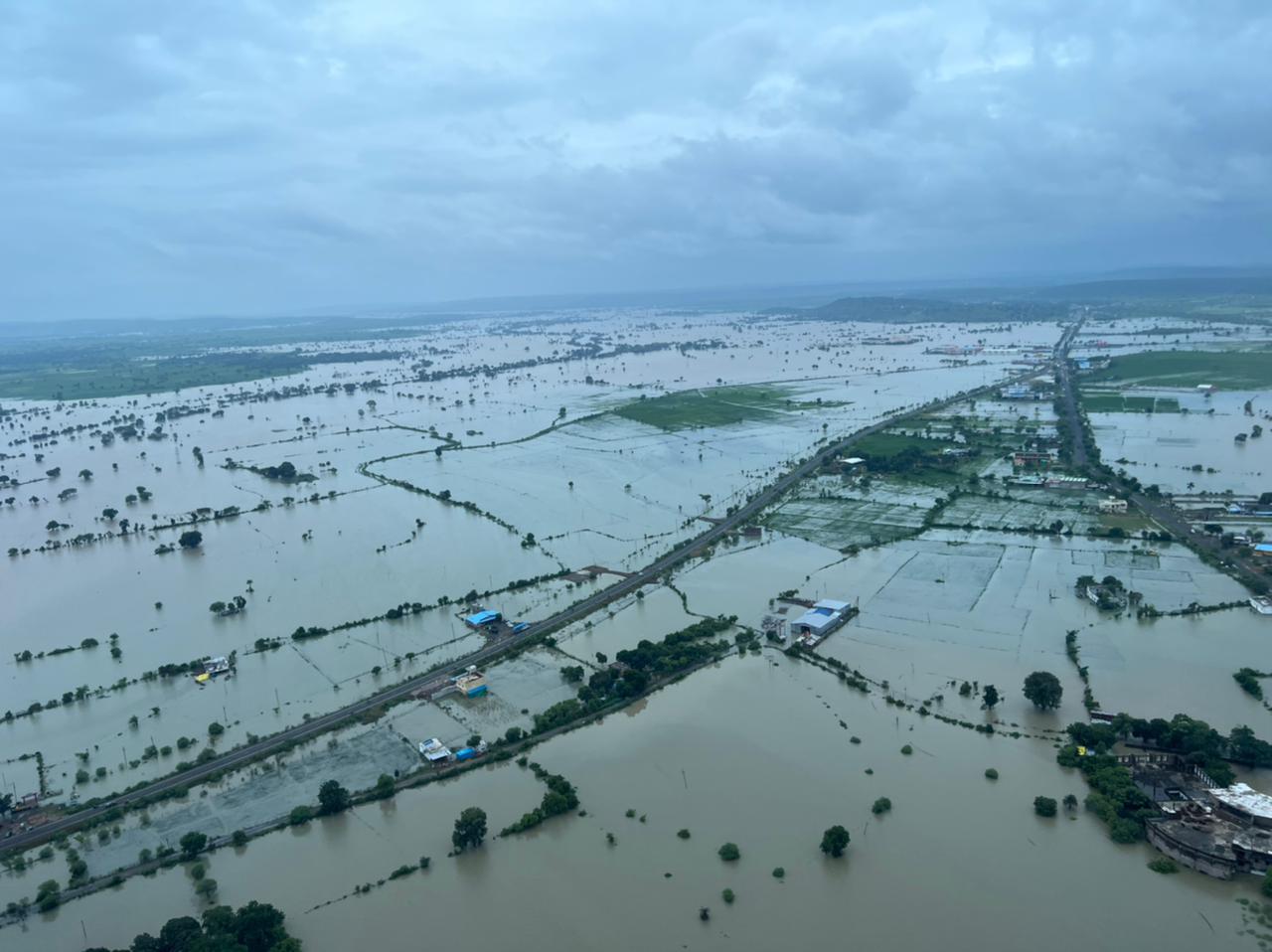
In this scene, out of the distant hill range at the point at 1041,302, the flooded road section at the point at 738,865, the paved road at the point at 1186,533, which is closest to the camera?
the flooded road section at the point at 738,865

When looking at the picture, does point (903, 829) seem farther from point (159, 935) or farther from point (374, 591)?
point (374, 591)

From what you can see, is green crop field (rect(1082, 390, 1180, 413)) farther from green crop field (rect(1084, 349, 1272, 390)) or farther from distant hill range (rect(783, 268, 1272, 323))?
distant hill range (rect(783, 268, 1272, 323))

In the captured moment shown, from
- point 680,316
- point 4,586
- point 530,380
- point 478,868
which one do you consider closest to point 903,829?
point 478,868

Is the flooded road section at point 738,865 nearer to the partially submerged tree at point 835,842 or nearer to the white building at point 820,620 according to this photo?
the partially submerged tree at point 835,842

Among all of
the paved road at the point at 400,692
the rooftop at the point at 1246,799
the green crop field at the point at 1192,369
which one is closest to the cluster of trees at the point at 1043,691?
the rooftop at the point at 1246,799

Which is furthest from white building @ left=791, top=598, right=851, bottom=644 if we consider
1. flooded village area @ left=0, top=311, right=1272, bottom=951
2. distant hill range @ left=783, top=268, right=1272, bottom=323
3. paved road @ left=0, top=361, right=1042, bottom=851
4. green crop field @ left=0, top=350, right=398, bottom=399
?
distant hill range @ left=783, top=268, right=1272, bottom=323

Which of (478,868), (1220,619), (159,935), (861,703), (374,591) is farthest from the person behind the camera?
(374,591)

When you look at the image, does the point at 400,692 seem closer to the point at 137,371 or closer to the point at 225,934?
the point at 225,934
